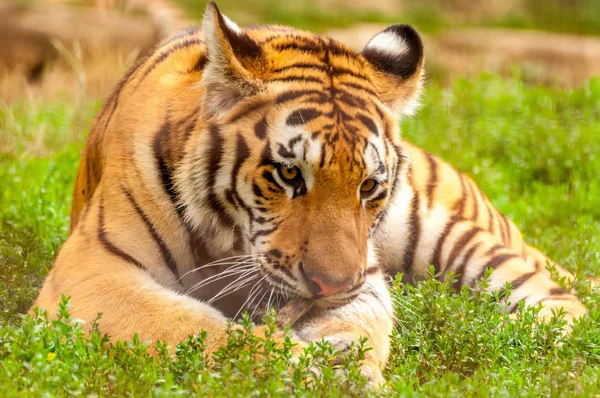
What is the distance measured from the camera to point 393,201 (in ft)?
11.8

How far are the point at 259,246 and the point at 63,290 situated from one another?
76 cm

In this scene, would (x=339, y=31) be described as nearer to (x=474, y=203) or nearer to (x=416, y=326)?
(x=474, y=203)

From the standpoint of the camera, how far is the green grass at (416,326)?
8.93 feet

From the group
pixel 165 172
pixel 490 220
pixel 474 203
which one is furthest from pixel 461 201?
pixel 165 172

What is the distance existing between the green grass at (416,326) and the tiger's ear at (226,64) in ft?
2.94

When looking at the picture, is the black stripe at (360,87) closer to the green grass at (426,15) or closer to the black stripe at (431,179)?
the black stripe at (431,179)

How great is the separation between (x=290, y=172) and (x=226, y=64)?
1.50 ft

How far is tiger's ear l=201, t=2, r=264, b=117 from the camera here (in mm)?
3104

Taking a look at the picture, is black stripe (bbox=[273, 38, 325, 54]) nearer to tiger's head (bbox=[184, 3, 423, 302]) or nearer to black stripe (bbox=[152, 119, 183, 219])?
tiger's head (bbox=[184, 3, 423, 302])

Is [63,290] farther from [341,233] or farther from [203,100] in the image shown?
[341,233]

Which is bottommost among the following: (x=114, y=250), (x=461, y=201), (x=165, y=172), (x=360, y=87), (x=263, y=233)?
A: (x=461, y=201)

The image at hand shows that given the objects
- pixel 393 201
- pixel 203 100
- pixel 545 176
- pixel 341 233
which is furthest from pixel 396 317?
pixel 545 176

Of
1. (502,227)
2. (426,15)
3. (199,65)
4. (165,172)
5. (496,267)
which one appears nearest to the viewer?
(165,172)

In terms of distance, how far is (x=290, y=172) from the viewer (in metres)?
3.08
